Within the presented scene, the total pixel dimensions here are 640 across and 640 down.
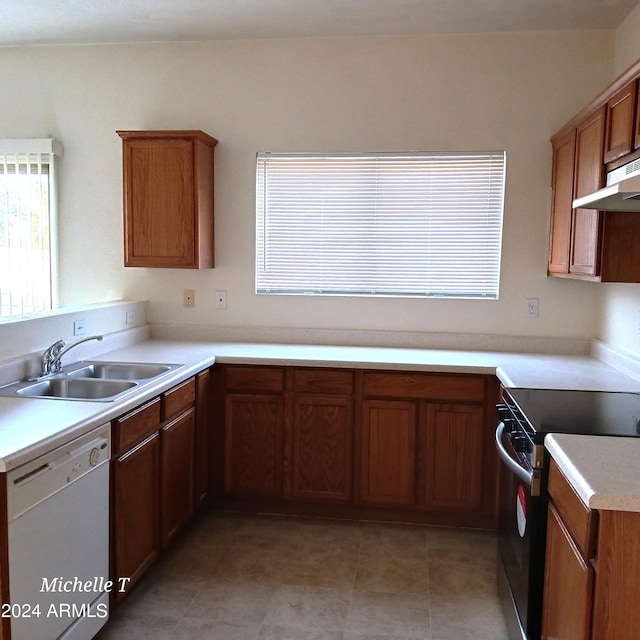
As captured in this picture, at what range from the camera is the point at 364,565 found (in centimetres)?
273

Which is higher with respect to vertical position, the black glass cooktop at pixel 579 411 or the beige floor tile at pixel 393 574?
the black glass cooktop at pixel 579 411

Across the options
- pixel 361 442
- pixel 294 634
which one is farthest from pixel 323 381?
pixel 294 634

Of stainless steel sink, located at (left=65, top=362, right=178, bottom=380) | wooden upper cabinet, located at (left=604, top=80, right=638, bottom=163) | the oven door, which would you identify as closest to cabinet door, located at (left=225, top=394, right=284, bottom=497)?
stainless steel sink, located at (left=65, top=362, right=178, bottom=380)

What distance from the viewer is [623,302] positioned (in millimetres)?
2986

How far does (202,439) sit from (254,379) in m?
0.40

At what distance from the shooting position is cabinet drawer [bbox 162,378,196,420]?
100 inches

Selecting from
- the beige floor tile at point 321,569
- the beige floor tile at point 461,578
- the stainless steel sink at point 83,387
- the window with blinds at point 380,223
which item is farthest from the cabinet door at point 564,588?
the window with blinds at point 380,223

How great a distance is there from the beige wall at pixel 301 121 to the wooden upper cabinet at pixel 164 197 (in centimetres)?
29

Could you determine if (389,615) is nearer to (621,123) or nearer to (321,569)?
(321,569)

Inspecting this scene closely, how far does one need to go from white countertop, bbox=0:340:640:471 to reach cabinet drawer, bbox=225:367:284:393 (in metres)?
0.05

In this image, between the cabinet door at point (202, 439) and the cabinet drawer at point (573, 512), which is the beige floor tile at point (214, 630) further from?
the cabinet drawer at point (573, 512)

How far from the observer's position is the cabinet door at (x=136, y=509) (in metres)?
2.14

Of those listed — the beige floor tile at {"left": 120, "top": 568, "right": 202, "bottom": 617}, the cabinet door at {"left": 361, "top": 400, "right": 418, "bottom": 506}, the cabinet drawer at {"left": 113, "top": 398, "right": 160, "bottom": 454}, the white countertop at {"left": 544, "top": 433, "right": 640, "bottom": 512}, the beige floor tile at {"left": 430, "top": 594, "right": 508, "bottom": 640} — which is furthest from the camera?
the cabinet door at {"left": 361, "top": 400, "right": 418, "bottom": 506}

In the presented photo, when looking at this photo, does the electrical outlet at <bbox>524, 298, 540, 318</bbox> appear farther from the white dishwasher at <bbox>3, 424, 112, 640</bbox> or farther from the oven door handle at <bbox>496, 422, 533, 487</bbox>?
the white dishwasher at <bbox>3, 424, 112, 640</bbox>
